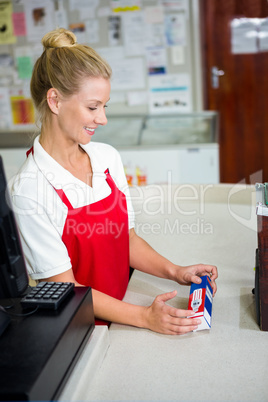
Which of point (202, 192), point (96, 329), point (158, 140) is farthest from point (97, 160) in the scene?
point (158, 140)

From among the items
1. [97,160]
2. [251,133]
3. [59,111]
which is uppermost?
[59,111]

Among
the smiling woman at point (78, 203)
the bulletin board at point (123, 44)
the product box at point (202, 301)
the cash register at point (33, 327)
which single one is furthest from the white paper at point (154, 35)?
the cash register at point (33, 327)

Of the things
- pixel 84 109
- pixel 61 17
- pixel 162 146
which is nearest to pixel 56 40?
pixel 84 109

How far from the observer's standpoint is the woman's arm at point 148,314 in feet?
3.55

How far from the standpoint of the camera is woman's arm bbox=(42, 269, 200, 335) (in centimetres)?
108

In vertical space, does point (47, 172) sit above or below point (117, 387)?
above

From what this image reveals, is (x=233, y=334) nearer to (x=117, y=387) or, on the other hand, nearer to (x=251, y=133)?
(x=117, y=387)

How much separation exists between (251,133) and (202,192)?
2.34 meters

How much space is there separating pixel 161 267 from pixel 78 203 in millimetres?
325

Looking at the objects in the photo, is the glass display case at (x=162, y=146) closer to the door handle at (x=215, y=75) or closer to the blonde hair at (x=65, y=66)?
the door handle at (x=215, y=75)

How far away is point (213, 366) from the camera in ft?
3.18

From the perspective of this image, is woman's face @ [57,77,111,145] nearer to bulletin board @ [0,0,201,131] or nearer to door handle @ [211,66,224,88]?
bulletin board @ [0,0,201,131]

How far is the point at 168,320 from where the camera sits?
1.09 metres

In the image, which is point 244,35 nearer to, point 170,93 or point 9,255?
point 170,93
